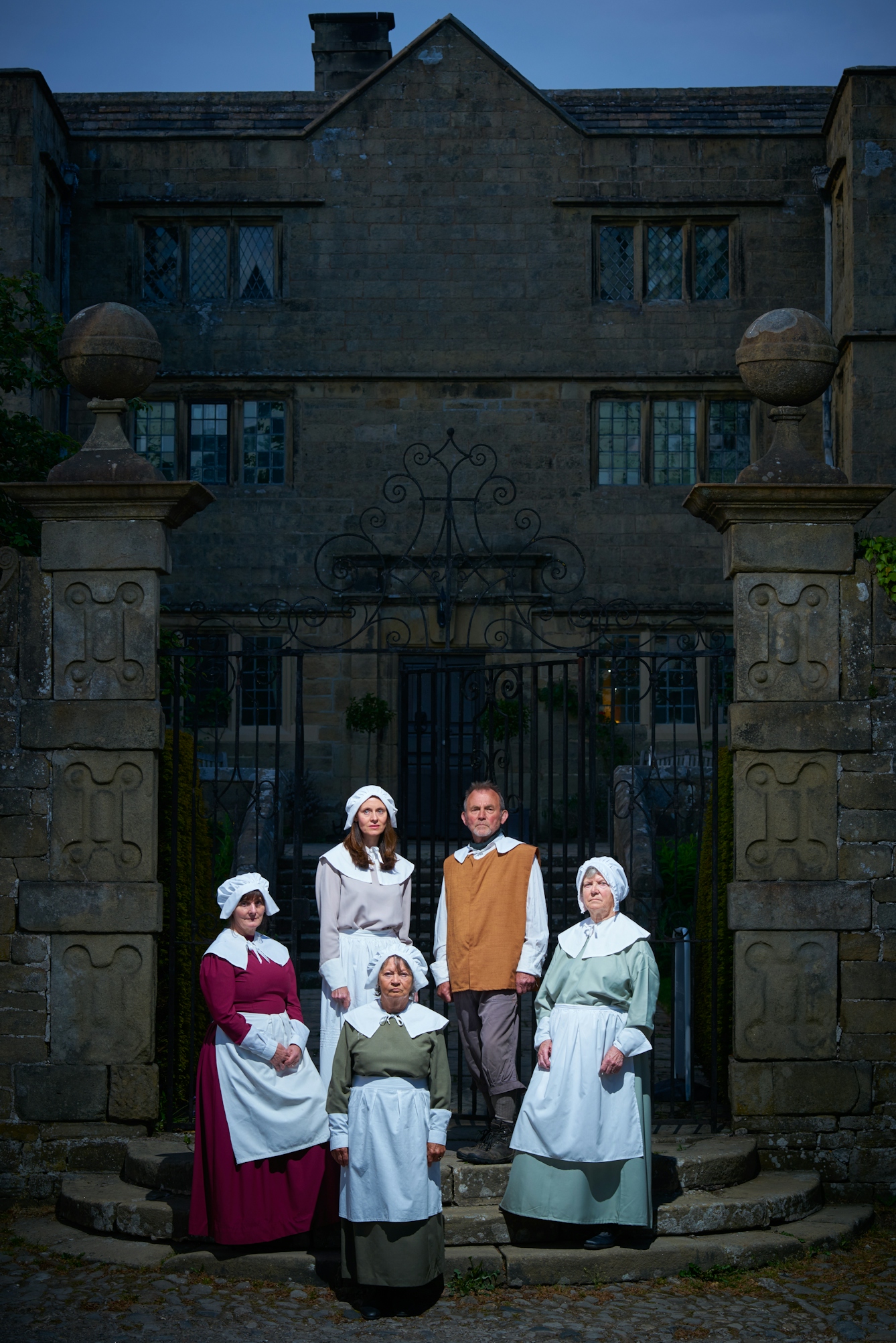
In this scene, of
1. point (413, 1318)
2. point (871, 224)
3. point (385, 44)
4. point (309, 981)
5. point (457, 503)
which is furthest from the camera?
point (385, 44)

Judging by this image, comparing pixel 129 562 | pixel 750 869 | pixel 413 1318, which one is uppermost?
pixel 129 562

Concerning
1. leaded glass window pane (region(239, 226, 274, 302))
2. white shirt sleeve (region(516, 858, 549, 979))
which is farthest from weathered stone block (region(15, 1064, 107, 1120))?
leaded glass window pane (region(239, 226, 274, 302))

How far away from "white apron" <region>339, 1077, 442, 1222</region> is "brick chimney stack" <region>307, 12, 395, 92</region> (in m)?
15.9

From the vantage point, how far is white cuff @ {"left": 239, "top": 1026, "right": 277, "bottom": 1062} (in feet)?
18.7

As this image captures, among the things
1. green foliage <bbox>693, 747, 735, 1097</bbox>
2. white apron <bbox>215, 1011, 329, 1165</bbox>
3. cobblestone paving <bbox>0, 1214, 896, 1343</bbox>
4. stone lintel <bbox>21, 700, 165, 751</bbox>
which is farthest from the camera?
green foliage <bbox>693, 747, 735, 1097</bbox>

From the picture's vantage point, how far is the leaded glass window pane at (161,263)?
17016 mm

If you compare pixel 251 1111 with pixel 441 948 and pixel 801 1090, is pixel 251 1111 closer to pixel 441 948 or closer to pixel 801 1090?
pixel 441 948

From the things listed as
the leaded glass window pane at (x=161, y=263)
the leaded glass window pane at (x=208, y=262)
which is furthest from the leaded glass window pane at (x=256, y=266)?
the leaded glass window pane at (x=161, y=263)

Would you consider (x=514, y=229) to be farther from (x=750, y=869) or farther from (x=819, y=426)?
(x=750, y=869)

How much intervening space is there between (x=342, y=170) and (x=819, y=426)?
20.5 ft

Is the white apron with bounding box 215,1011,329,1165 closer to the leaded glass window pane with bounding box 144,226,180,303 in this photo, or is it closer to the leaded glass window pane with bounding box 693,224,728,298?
the leaded glass window pane with bounding box 144,226,180,303

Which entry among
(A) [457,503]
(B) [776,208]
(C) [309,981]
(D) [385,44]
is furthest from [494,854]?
(D) [385,44]

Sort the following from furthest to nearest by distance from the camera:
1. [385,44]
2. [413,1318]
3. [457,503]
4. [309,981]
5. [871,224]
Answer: [385,44] → [457,503] → [871,224] → [309,981] → [413,1318]

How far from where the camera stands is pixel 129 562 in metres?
6.86
